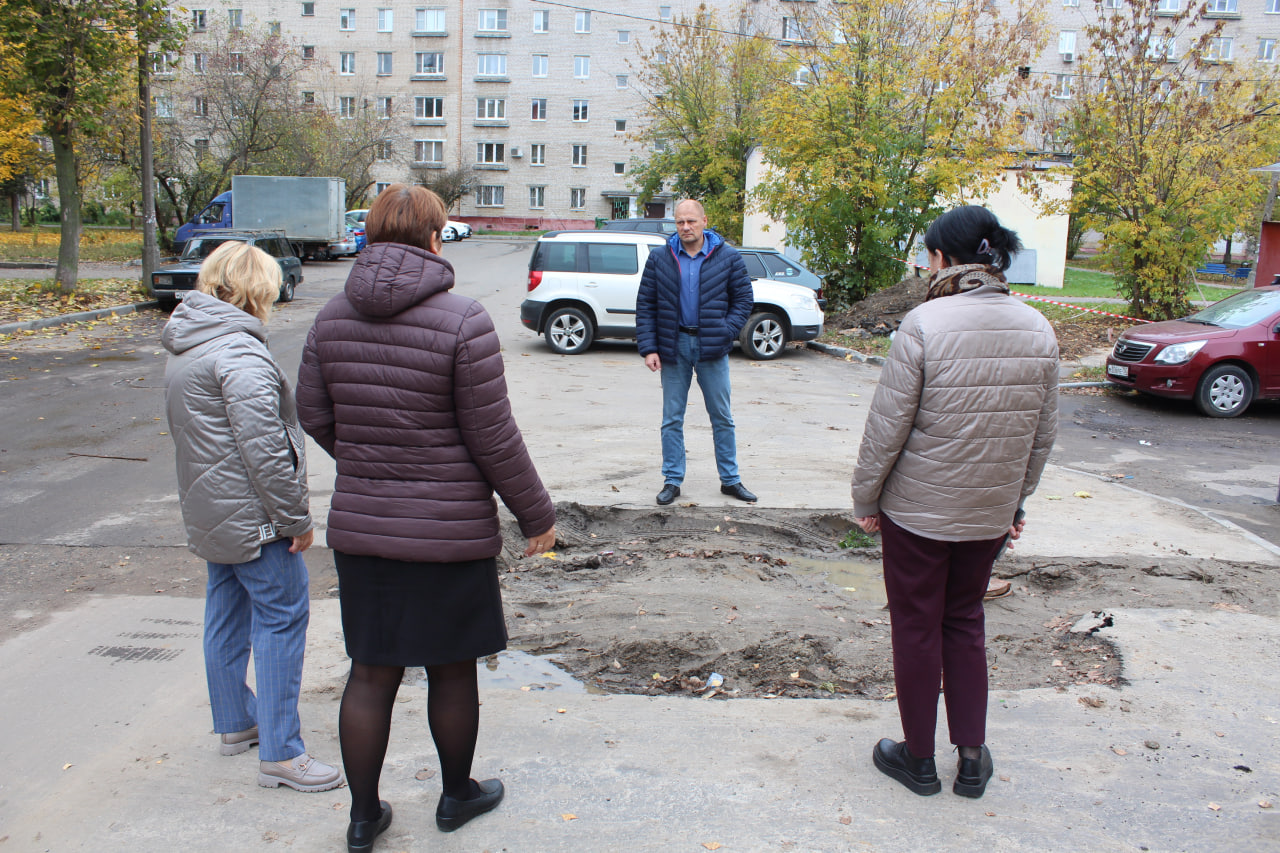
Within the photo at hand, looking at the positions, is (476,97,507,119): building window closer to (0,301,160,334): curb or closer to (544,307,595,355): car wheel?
(0,301,160,334): curb

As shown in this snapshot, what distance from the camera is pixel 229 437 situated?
2.92 meters

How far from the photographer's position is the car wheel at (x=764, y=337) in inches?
585

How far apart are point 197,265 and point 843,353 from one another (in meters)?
12.6

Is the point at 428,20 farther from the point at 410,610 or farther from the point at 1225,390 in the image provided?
the point at 410,610

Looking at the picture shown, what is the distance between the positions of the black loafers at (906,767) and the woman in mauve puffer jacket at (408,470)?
4.60 ft

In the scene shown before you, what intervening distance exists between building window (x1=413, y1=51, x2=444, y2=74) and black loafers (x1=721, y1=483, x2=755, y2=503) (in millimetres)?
57789

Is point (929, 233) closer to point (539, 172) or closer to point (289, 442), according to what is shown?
point (289, 442)

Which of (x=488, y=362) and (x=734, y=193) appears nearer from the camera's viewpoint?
(x=488, y=362)

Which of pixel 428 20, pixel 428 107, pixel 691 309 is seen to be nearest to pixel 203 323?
pixel 691 309

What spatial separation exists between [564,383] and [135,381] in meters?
5.24

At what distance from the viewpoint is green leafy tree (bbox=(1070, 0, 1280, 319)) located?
53.7ft

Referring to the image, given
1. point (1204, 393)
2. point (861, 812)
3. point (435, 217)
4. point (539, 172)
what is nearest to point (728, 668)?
point (861, 812)

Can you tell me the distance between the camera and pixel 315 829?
2.83m

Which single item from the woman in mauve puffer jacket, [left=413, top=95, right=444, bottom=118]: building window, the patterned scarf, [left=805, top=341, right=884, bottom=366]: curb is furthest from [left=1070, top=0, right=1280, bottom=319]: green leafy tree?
[left=413, top=95, right=444, bottom=118]: building window
